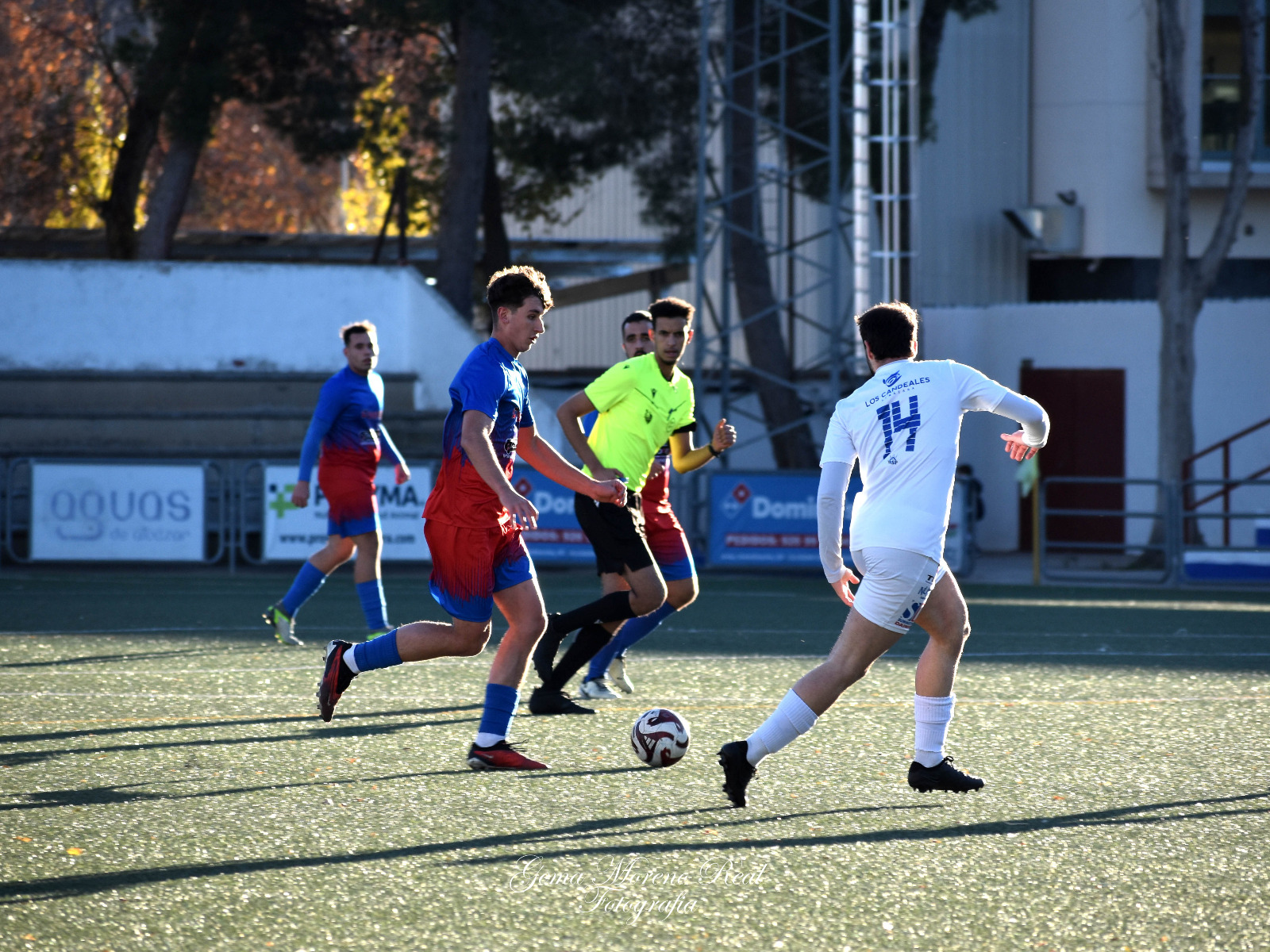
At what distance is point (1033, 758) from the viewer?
6660 mm

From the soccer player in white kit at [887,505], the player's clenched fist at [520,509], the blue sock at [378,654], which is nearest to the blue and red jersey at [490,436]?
the player's clenched fist at [520,509]

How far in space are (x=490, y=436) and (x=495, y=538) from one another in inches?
17.1

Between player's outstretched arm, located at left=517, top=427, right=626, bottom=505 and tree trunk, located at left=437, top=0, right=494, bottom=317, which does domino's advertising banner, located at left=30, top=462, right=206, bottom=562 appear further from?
player's outstretched arm, located at left=517, top=427, right=626, bottom=505

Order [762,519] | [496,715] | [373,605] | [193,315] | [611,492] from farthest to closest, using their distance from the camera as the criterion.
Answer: [193,315], [762,519], [373,605], [496,715], [611,492]

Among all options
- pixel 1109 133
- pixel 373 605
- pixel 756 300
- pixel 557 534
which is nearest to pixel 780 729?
pixel 373 605

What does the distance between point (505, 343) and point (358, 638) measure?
495 centimetres

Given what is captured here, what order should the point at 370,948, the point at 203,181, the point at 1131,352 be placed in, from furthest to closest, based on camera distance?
the point at 203,181
the point at 1131,352
the point at 370,948

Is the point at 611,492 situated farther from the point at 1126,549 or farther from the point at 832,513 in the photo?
the point at 1126,549

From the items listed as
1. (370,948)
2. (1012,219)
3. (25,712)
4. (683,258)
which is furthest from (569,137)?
(370,948)

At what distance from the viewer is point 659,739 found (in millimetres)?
6168

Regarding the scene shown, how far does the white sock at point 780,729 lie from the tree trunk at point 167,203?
17.9 meters

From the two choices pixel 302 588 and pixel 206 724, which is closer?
pixel 206 724

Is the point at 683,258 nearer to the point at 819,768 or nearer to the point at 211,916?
the point at 819,768

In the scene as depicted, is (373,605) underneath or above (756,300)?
underneath
